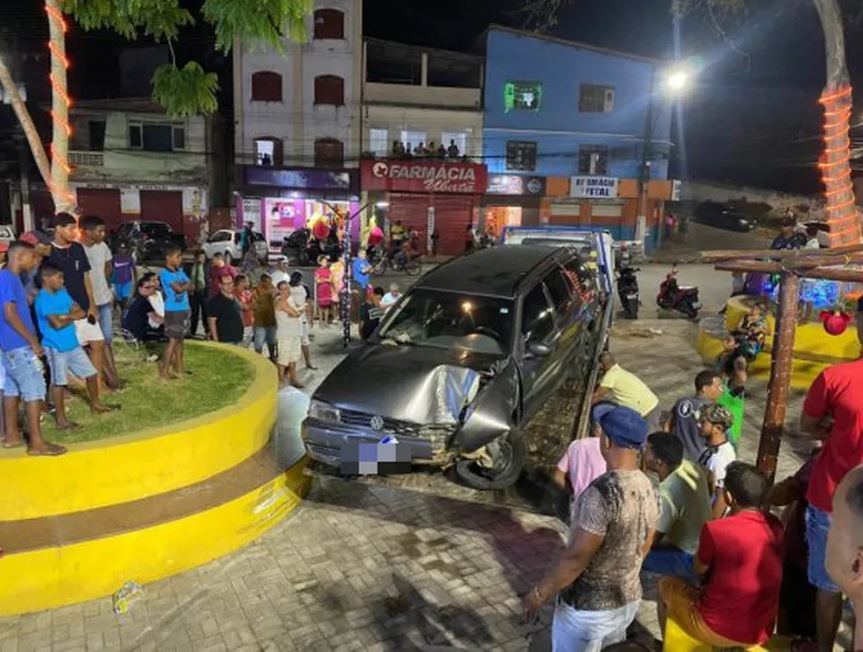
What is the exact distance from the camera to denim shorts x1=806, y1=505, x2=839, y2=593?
139 inches

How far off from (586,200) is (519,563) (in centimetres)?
2857

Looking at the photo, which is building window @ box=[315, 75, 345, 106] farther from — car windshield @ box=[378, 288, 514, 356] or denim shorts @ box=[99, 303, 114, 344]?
car windshield @ box=[378, 288, 514, 356]

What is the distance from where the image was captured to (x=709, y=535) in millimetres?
3322

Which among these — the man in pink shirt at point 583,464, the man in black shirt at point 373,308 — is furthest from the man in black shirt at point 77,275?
the man in pink shirt at point 583,464

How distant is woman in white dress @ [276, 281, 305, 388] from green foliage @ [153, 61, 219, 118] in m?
2.52

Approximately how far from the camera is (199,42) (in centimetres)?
3148

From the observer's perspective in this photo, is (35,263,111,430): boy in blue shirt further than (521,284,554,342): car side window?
No

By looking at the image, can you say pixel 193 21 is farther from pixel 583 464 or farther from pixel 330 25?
pixel 330 25

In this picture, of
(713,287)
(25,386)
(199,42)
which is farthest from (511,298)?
(199,42)

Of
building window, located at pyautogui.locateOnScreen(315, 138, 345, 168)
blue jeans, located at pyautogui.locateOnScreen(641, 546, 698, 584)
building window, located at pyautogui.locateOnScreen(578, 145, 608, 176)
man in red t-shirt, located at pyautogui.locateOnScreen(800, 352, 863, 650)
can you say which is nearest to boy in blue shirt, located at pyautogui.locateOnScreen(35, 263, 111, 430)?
blue jeans, located at pyautogui.locateOnScreen(641, 546, 698, 584)

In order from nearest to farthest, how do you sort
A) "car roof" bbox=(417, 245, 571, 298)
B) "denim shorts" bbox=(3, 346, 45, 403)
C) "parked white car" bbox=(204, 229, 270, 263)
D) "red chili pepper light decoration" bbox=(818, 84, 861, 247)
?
"denim shorts" bbox=(3, 346, 45, 403)
"car roof" bbox=(417, 245, 571, 298)
"red chili pepper light decoration" bbox=(818, 84, 861, 247)
"parked white car" bbox=(204, 229, 270, 263)

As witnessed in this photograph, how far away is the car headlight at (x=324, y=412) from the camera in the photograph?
591 cm

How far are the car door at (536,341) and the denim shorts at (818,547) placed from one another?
120 inches

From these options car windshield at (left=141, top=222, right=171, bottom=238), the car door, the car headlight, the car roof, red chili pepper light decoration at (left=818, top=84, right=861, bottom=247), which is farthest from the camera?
car windshield at (left=141, top=222, right=171, bottom=238)
